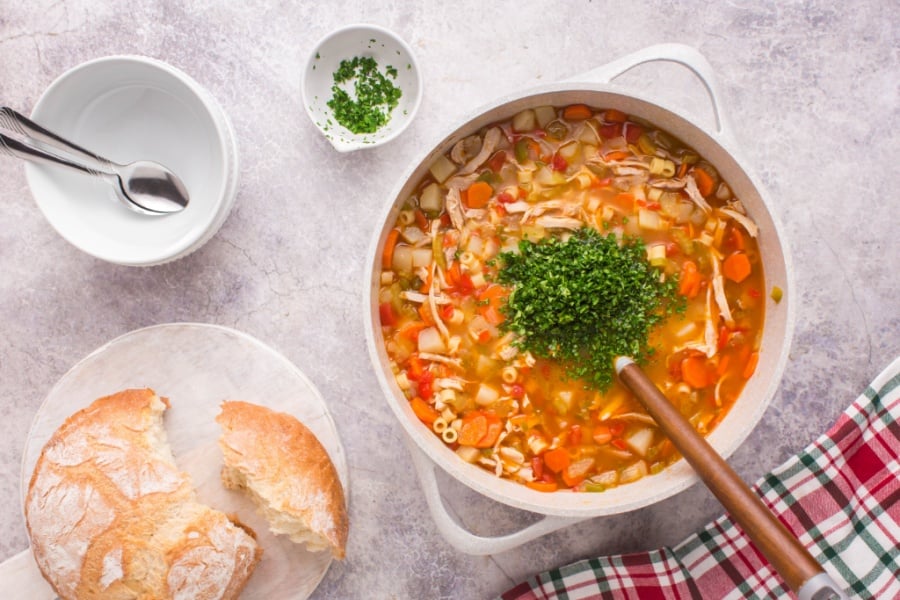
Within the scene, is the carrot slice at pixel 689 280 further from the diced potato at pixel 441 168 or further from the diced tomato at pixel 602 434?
the diced potato at pixel 441 168

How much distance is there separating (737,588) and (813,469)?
0.58m

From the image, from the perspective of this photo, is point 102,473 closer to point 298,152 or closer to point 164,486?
point 164,486

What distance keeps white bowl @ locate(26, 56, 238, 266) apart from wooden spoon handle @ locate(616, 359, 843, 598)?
171 centimetres

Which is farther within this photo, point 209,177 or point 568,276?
point 209,177

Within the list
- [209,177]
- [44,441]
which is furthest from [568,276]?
[44,441]

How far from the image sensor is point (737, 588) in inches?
124

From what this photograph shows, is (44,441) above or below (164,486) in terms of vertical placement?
above

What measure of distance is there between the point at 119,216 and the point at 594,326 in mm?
1908

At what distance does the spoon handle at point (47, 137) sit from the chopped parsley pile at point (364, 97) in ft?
2.99

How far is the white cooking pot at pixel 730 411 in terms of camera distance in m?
2.68

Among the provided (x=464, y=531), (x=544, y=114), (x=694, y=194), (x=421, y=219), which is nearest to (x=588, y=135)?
(x=544, y=114)

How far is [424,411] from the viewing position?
2.90 metres

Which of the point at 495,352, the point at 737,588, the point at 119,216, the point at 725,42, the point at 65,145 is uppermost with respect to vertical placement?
the point at 65,145

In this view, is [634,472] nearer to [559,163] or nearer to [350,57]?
[559,163]
